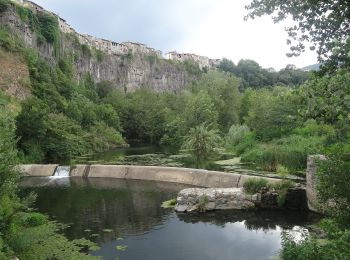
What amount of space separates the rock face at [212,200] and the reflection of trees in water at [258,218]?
1.21 feet

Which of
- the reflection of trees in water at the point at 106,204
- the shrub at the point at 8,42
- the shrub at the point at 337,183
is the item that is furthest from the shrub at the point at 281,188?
the shrub at the point at 8,42

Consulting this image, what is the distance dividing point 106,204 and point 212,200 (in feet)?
18.7

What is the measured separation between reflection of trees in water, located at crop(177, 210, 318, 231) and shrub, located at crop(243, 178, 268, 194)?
44.8 inches

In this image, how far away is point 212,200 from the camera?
738 inches

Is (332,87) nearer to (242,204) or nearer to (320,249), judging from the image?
(320,249)

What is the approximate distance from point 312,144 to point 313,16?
22139 millimetres

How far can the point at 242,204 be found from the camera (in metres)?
18.8

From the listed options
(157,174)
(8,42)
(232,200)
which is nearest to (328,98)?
(232,200)

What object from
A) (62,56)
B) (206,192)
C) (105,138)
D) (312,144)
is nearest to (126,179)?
(206,192)

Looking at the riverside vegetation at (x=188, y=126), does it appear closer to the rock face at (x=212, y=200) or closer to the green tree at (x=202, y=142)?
the green tree at (x=202, y=142)

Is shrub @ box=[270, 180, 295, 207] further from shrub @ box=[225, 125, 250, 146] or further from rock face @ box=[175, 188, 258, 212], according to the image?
shrub @ box=[225, 125, 250, 146]

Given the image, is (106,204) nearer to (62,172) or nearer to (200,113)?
(62,172)

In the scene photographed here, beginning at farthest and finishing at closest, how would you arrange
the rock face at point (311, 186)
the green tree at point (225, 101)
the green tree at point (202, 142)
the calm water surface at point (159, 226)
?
the green tree at point (225, 101), the green tree at point (202, 142), the rock face at point (311, 186), the calm water surface at point (159, 226)

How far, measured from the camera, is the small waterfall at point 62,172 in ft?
98.5
